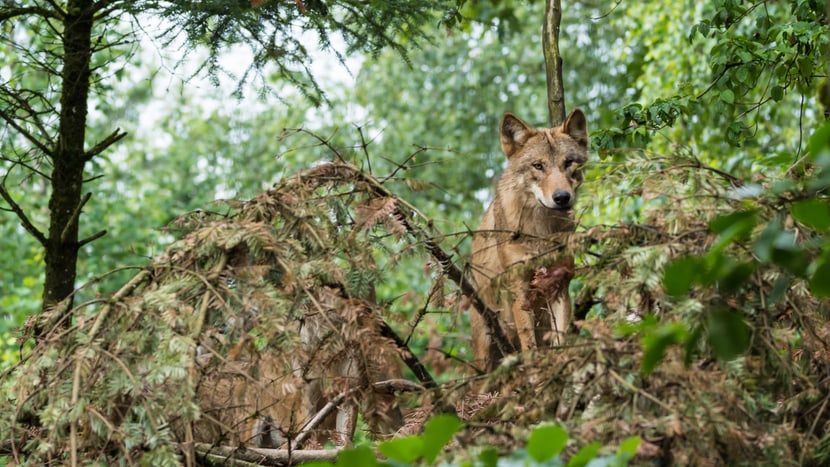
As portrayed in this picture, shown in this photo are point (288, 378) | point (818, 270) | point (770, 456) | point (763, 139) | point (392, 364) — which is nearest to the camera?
point (818, 270)

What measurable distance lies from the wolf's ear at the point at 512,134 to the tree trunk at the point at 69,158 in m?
2.71

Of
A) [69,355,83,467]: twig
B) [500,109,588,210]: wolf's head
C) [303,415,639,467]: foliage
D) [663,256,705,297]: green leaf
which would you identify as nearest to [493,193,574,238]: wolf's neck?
[500,109,588,210]: wolf's head

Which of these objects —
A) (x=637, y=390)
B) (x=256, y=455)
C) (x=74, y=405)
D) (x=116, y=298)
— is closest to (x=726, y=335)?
(x=637, y=390)

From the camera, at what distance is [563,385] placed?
3154mm

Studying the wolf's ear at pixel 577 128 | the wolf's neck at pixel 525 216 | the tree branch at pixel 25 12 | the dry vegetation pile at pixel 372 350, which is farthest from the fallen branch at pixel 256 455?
the wolf's ear at pixel 577 128

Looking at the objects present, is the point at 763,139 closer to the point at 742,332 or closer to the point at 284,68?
the point at 284,68

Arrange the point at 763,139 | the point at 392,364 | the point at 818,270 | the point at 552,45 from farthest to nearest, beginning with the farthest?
the point at 763,139 → the point at 552,45 → the point at 392,364 → the point at 818,270

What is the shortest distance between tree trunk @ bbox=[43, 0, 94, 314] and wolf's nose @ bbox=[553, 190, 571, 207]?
9.23 feet

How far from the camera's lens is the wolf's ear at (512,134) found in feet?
22.4

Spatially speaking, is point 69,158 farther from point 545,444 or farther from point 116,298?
point 545,444

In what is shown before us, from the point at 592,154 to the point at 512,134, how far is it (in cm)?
58

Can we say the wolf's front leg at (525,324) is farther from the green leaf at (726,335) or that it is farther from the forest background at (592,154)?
the green leaf at (726,335)

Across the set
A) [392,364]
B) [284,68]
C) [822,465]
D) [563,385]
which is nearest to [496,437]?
[563,385]

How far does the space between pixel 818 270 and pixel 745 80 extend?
14.2 feet
